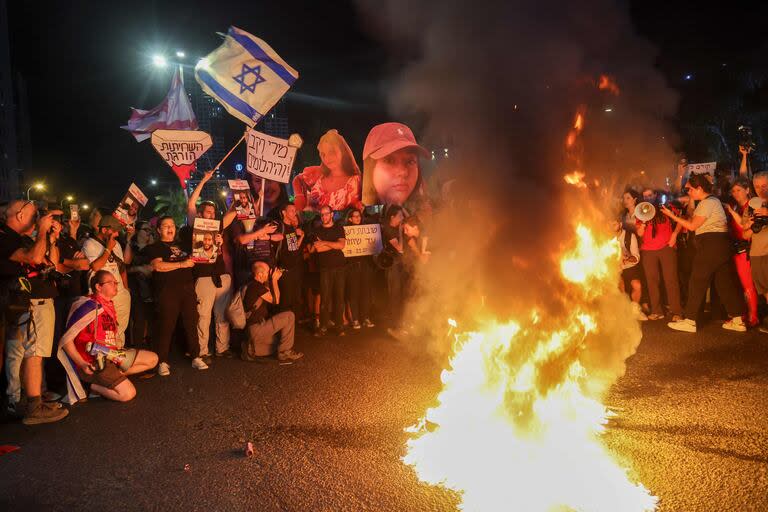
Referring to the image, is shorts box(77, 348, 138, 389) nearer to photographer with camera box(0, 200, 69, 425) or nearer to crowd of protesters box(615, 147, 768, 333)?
photographer with camera box(0, 200, 69, 425)

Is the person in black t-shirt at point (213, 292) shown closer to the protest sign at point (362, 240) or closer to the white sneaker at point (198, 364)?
the white sneaker at point (198, 364)

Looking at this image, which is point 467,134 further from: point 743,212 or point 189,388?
point 743,212

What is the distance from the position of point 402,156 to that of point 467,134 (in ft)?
21.7

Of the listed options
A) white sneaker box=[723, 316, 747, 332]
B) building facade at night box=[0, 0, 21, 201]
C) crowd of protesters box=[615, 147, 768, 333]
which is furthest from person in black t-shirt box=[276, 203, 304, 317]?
building facade at night box=[0, 0, 21, 201]

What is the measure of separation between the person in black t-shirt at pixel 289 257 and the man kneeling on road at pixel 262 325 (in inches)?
33.2

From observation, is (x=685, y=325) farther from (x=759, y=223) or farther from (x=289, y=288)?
(x=289, y=288)

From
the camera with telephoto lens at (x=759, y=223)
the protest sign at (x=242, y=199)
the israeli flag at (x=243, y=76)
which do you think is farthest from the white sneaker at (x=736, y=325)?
the israeli flag at (x=243, y=76)

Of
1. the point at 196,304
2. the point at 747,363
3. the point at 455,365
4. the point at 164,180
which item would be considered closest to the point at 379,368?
the point at 455,365

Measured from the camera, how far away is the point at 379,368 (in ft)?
20.3

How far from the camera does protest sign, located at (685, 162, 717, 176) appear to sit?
9.93 meters

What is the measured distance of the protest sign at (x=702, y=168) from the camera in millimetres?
9931

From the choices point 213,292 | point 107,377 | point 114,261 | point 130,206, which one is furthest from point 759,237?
point 130,206

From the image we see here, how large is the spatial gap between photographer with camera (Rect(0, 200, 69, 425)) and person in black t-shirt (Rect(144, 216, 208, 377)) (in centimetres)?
124

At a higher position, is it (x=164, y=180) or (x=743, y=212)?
(x=164, y=180)
